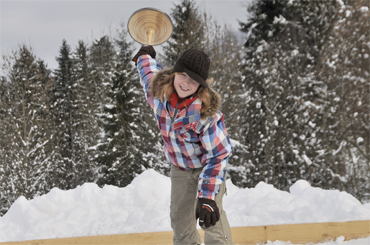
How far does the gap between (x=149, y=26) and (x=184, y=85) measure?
86cm

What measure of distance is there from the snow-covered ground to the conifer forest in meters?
7.27

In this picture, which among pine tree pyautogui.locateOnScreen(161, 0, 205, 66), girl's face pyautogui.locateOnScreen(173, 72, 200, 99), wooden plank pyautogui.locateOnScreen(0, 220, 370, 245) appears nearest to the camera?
girl's face pyautogui.locateOnScreen(173, 72, 200, 99)

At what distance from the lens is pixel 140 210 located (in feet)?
10.9

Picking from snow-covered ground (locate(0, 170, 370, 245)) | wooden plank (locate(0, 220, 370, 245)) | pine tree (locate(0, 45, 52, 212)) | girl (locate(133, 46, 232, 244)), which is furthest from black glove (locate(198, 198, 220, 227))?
pine tree (locate(0, 45, 52, 212))

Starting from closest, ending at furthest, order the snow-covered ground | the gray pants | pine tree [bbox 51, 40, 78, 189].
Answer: the gray pants
the snow-covered ground
pine tree [bbox 51, 40, 78, 189]

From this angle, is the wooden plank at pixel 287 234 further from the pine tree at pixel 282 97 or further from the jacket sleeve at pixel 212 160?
the pine tree at pixel 282 97

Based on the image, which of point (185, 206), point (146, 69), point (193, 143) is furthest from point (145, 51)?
point (185, 206)

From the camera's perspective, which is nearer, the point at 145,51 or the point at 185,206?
the point at 185,206

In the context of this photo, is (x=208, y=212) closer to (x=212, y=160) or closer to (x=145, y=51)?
(x=212, y=160)

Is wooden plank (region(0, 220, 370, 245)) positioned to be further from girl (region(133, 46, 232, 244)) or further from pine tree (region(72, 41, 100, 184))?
pine tree (region(72, 41, 100, 184))

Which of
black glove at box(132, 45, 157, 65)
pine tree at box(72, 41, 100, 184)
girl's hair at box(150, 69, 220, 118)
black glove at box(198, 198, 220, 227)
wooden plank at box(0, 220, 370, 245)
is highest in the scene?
pine tree at box(72, 41, 100, 184)

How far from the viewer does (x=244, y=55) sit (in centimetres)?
1262

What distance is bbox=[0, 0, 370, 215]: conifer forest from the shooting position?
1002cm

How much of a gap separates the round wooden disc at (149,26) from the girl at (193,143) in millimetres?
588
